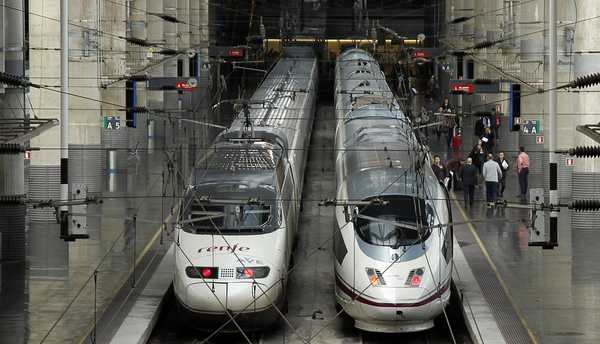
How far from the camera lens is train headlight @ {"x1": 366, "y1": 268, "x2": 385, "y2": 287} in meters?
26.4

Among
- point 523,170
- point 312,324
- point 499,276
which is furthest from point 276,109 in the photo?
point 312,324

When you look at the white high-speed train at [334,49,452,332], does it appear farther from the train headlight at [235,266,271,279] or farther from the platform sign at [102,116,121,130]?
the platform sign at [102,116,121,130]

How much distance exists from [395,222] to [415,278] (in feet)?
3.85

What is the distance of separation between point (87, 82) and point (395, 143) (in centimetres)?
1407

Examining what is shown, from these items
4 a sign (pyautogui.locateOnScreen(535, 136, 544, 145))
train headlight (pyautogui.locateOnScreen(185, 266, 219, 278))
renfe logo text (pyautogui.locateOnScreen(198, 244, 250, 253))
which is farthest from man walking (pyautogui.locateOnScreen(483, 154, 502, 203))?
train headlight (pyautogui.locateOnScreen(185, 266, 219, 278))

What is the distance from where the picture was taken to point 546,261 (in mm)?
33188

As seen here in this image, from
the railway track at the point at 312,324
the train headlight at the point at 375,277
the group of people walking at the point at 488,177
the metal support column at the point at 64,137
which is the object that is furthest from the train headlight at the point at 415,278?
the group of people walking at the point at 488,177

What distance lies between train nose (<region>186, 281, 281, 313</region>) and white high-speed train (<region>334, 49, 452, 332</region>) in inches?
64.3

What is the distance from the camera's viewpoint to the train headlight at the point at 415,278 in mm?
26422

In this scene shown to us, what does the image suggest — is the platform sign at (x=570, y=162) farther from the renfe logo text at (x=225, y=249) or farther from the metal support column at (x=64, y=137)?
the metal support column at (x=64, y=137)

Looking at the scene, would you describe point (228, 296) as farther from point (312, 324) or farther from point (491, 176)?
point (491, 176)

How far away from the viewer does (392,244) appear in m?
27.0

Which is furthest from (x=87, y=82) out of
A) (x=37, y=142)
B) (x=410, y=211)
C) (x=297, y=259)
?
(x=410, y=211)

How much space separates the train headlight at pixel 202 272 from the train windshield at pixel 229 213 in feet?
3.25
